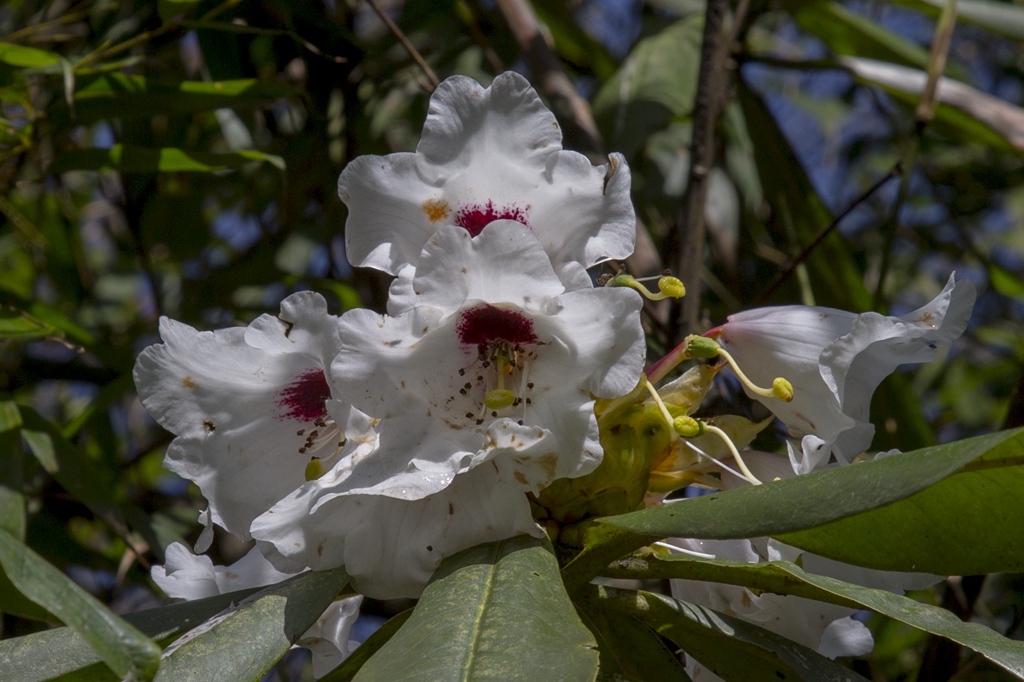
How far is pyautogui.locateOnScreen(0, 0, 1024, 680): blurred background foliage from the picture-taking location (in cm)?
149

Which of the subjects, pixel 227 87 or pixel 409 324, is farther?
pixel 227 87

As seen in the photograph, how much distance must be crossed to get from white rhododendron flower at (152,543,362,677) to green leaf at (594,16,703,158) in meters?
0.98

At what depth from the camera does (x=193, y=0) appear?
143 cm

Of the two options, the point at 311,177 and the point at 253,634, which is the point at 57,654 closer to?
the point at 253,634

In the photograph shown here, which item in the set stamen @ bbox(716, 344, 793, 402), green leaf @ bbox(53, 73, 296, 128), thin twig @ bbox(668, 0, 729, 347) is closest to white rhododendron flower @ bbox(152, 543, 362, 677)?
stamen @ bbox(716, 344, 793, 402)

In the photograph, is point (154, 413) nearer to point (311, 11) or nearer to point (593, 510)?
point (593, 510)

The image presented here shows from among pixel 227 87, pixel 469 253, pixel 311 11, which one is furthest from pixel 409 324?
pixel 311 11

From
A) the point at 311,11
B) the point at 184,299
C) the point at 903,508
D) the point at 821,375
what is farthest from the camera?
the point at 184,299

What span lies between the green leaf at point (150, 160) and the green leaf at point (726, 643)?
0.84 metres

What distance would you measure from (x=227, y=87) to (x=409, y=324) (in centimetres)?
80

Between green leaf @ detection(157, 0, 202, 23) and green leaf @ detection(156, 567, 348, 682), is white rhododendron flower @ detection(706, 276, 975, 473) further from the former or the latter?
green leaf @ detection(157, 0, 202, 23)

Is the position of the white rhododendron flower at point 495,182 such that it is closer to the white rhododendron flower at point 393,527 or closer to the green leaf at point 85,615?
the white rhododendron flower at point 393,527

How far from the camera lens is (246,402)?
3.17ft

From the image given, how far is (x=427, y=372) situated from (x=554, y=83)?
958 mm
